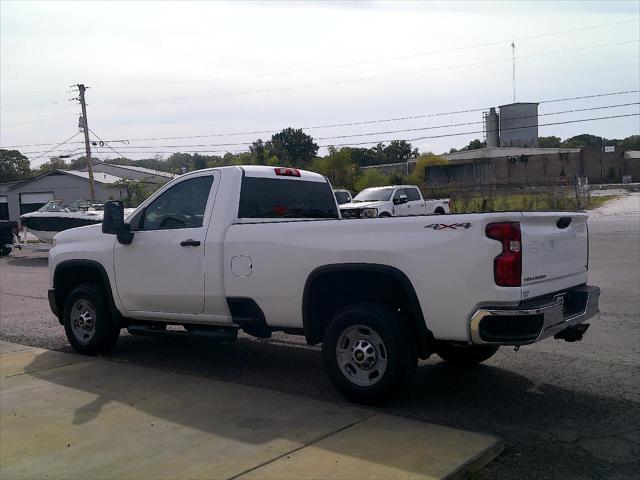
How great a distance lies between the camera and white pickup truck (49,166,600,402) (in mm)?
5266

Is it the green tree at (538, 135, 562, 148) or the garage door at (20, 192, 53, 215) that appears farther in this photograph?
the green tree at (538, 135, 562, 148)

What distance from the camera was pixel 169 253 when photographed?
7.19 metres

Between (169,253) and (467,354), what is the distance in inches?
125

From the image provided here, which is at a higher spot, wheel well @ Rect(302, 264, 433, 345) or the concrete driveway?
wheel well @ Rect(302, 264, 433, 345)

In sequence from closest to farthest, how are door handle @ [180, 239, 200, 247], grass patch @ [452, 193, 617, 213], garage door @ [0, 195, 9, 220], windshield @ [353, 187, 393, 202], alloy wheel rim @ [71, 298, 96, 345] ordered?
door handle @ [180, 239, 200, 247] < alloy wheel rim @ [71, 298, 96, 345] < windshield @ [353, 187, 393, 202] < grass patch @ [452, 193, 617, 213] < garage door @ [0, 195, 9, 220]

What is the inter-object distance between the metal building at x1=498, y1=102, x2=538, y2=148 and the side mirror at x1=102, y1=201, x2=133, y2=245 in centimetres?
7371

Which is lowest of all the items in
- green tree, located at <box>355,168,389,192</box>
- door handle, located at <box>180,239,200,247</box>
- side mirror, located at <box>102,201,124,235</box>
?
door handle, located at <box>180,239,200,247</box>

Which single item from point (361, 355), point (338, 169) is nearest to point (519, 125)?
point (338, 169)

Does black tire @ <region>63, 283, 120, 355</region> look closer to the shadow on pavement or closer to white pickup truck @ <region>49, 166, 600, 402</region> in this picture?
white pickup truck @ <region>49, 166, 600, 402</region>

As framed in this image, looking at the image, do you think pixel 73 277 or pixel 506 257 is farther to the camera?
pixel 73 277

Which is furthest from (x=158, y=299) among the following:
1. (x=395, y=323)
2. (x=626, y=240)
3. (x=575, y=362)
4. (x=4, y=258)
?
(x=4, y=258)

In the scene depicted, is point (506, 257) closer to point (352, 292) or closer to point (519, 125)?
point (352, 292)

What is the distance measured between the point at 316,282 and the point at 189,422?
156 cm

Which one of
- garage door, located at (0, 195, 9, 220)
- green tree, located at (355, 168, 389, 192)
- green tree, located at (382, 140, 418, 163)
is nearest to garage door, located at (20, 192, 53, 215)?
garage door, located at (0, 195, 9, 220)
